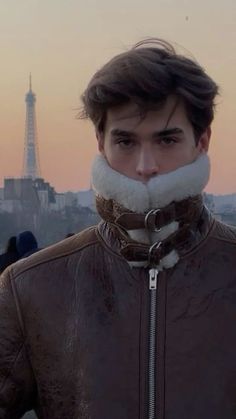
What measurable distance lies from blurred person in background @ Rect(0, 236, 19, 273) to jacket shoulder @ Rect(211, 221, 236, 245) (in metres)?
3.95

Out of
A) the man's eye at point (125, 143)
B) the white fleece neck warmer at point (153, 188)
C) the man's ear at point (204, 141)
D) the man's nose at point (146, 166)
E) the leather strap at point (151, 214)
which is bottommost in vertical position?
the leather strap at point (151, 214)

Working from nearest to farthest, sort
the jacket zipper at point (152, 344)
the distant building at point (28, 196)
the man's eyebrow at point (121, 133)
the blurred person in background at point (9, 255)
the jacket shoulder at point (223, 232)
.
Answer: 1. the jacket zipper at point (152, 344)
2. the man's eyebrow at point (121, 133)
3. the jacket shoulder at point (223, 232)
4. the blurred person in background at point (9, 255)
5. the distant building at point (28, 196)

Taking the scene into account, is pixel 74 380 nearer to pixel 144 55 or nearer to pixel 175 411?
pixel 175 411

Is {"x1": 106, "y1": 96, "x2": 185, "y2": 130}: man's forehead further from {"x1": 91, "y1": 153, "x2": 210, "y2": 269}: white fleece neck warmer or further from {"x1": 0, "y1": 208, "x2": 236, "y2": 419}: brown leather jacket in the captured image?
{"x1": 0, "y1": 208, "x2": 236, "y2": 419}: brown leather jacket

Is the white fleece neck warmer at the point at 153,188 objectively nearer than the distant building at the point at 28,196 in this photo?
Yes

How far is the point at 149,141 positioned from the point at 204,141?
0.22 metres

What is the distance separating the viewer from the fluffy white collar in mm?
2248

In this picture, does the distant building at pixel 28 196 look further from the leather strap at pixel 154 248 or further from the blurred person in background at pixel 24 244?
the leather strap at pixel 154 248

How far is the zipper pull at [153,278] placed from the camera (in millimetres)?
2291

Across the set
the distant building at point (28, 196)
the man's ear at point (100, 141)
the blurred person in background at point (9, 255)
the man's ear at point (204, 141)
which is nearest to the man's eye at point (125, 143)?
the man's ear at point (100, 141)

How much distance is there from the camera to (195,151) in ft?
7.80

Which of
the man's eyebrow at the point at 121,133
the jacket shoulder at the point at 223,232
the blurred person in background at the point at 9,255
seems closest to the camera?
the man's eyebrow at the point at 121,133

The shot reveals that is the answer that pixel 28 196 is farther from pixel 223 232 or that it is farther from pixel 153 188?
pixel 153 188

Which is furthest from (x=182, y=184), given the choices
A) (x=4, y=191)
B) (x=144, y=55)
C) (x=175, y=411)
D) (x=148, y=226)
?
(x=4, y=191)
